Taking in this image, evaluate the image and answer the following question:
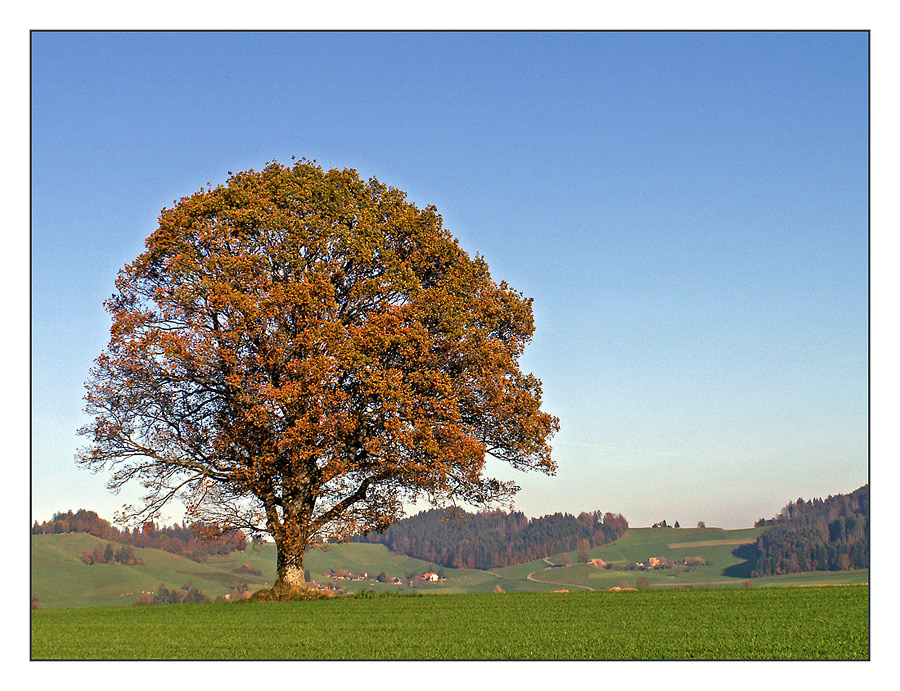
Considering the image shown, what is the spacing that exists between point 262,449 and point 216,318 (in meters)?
4.65

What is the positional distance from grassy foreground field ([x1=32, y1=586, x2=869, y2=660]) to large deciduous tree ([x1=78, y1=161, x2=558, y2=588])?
14.9 ft

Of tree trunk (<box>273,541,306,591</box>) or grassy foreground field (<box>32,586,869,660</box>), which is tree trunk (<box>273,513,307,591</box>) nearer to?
tree trunk (<box>273,541,306,591</box>)

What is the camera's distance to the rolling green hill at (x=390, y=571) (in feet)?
96.7

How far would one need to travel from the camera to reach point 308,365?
A: 24.9 metres

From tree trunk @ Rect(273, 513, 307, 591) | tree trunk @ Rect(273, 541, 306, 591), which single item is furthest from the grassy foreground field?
tree trunk @ Rect(273, 541, 306, 591)

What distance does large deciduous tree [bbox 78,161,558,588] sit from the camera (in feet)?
84.1

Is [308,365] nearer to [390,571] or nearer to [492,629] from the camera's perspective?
[492,629]

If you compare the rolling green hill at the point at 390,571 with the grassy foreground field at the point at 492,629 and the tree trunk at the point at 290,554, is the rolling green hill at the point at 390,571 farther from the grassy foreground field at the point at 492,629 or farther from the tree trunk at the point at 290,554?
the grassy foreground field at the point at 492,629

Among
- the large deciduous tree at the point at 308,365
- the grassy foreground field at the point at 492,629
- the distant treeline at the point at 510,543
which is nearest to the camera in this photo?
the grassy foreground field at the point at 492,629

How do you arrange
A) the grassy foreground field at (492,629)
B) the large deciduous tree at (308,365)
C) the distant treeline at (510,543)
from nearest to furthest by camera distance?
the grassy foreground field at (492,629) < the large deciduous tree at (308,365) < the distant treeline at (510,543)

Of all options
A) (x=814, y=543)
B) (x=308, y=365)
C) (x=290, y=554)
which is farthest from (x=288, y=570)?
(x=814, y=543)

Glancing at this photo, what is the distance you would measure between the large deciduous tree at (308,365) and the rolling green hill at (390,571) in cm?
298

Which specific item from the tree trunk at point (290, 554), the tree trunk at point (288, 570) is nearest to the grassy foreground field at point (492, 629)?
the tree trunk at point (290, 554)

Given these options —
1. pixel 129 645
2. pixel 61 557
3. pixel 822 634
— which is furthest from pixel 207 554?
pixel 61 557
